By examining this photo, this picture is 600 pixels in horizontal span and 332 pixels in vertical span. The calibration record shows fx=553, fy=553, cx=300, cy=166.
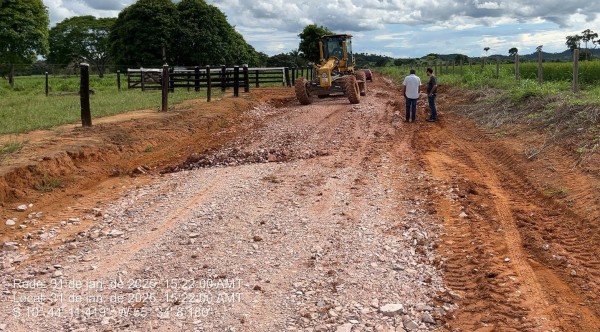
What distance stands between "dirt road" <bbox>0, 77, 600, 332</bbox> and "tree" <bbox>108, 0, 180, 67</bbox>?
35.9 m

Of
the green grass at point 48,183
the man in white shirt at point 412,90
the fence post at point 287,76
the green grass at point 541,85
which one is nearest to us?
the green grass at point 48,183

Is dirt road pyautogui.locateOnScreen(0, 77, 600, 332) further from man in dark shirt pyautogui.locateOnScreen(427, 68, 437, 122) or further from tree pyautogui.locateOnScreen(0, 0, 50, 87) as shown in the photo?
tree pyautogui.locateOnScreen(0, 0, 50, 87)

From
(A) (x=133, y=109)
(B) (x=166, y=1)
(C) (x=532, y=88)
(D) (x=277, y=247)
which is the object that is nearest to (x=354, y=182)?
(D) (x=277, y=247)

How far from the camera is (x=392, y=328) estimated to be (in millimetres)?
4234

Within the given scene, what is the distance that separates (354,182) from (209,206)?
245 cm

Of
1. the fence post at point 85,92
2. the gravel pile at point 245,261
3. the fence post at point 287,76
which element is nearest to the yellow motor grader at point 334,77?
the fence post at point 85,92

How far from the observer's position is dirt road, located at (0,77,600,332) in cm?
447

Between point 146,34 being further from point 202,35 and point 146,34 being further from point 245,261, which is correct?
point 245,261

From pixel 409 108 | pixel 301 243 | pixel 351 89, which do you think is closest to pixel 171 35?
pixel 351 89

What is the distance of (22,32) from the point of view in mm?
31578

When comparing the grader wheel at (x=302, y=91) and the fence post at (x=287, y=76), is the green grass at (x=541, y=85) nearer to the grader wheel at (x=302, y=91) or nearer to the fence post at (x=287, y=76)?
the grader wheel at (x=302, y=91)

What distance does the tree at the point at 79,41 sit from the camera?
68.1 metres

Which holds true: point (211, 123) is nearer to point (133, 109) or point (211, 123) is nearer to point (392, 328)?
point (133, 109)

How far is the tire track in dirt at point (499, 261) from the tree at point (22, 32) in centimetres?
2914
